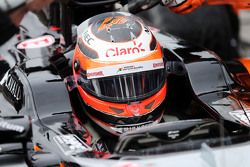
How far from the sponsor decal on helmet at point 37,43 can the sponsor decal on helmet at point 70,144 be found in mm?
1272

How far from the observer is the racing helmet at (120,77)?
3.62 meters

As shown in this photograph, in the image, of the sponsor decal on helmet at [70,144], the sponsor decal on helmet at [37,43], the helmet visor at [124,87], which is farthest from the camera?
the sponsor decal on helmet at [37,43]

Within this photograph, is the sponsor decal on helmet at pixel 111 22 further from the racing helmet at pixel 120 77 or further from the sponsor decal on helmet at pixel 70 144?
the sponsor decal on helmet at pixel 70 144

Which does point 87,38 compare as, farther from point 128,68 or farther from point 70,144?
point 70,144

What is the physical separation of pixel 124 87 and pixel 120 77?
62mm

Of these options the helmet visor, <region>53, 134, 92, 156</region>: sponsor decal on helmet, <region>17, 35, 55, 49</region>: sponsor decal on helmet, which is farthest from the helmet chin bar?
<region>17, 35, 55, 49</region>: sponsor decal on helmet

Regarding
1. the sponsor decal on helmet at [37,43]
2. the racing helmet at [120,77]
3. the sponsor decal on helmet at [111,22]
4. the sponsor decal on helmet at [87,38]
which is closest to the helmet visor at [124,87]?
the racing helmet at [120,77]

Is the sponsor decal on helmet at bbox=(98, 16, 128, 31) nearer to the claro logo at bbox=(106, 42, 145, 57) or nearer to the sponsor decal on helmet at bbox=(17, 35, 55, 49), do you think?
the claro logo at bbox=(106, 42, 145, 57)


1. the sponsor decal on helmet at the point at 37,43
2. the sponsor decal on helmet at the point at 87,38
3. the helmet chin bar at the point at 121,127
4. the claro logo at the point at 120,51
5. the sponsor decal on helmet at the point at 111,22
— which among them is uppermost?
the sponsor decal on helmet at the point at 111,22

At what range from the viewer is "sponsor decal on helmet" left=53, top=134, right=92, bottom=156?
3.13m

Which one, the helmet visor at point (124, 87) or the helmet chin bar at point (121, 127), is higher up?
the helmet visor at point (124, 87)

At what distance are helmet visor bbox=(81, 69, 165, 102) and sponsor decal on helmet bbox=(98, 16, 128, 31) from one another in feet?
1.28

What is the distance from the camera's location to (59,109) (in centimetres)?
354

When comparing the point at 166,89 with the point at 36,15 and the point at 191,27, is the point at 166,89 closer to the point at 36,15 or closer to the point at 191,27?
the point at 36,15
